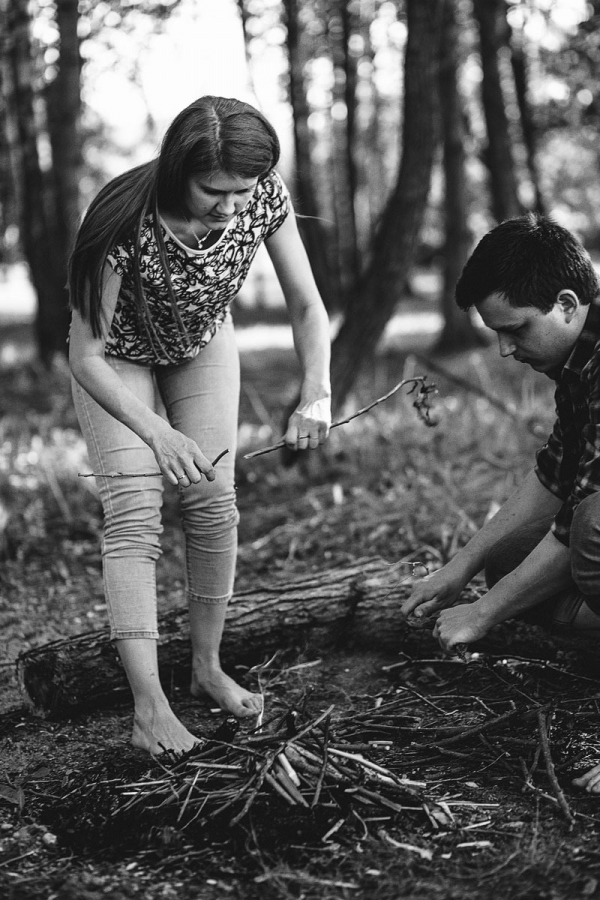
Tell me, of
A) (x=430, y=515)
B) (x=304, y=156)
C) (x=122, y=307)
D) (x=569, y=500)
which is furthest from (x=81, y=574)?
(x=304, y=156)

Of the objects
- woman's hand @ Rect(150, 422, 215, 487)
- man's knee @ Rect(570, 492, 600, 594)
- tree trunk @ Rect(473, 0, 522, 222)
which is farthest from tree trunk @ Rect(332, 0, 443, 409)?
tree trunk @ Rect(473, 0, 522, 222)

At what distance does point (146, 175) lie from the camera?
9.27 ft

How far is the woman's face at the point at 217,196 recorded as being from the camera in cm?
271

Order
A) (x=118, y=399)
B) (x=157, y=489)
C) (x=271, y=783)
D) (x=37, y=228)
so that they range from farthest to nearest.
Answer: (x=37, y=228)
(x=157, y=489)
(x=118, y=399)
(x=271, y=783)

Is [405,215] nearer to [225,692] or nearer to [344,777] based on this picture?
[225,692]

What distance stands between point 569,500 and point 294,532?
2.58 m

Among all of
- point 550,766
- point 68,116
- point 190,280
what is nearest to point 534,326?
point 190,280

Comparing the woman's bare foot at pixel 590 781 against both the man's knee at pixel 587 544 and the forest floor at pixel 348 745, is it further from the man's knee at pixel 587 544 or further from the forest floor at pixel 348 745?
the man's knee at pixel 587 544

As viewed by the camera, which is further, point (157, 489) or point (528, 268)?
point (157, 489)

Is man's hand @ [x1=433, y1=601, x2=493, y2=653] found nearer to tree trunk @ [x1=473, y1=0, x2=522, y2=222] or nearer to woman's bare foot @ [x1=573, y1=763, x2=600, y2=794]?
woman's bare foot @ [x1=573, y1=763, x2=600, y2=794]

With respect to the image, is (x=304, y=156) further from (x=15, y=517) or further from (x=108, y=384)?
(x=108, y=384)

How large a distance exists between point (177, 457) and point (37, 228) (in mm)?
9913

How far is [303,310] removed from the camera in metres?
3.28

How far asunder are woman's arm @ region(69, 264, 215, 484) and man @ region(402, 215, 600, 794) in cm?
86
